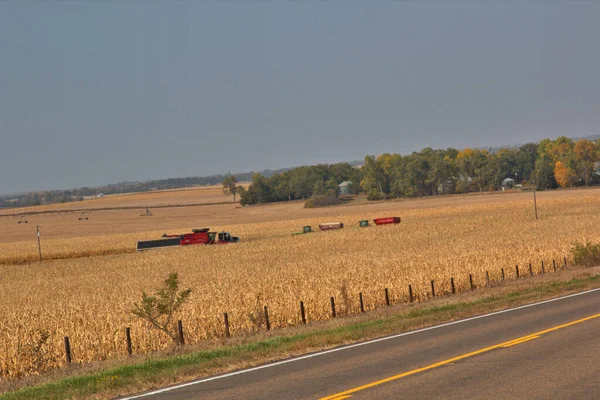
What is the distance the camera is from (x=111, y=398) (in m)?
13.8

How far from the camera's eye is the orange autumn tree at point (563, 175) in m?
171

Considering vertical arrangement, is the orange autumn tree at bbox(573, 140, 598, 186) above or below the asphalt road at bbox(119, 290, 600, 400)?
above

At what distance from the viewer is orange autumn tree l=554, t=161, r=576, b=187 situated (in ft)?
561

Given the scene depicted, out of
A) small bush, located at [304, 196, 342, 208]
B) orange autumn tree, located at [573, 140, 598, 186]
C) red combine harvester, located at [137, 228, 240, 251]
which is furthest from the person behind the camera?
orange autumn tree, located at [573, 140, 598, 186]

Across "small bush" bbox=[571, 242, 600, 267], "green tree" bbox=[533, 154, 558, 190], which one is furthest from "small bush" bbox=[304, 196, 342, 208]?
"small bush" bbox=[571, 242, 600, 267]

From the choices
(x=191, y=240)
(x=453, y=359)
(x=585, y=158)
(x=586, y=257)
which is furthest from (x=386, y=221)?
(x=585, y=158)

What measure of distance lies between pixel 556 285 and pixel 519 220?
55.2 meters

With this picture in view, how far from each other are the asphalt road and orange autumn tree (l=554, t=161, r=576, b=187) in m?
160

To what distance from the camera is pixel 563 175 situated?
173 m

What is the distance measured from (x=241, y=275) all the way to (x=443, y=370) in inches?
1159

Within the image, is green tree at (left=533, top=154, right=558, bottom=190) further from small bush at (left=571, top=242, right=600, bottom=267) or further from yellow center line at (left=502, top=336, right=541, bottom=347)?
yellow center line at (left=502, top=336, right=541, bottom=347)

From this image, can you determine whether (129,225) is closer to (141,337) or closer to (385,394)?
(141,337)

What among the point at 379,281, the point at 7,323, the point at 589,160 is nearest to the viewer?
the point at 7,323

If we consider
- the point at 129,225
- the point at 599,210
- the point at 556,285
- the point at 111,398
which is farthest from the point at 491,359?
the point at 129,225
